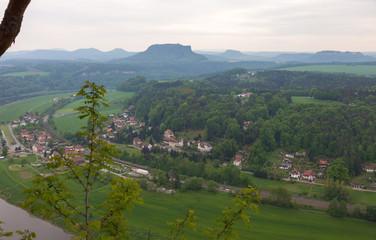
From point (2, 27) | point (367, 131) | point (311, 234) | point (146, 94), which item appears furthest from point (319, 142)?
point (146, 94)

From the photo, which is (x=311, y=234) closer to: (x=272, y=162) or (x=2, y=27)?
(x=272, y=162)

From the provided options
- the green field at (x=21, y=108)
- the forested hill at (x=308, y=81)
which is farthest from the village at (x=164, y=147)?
the forested hill at (x=308, y=81)

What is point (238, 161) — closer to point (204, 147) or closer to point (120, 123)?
point (204, 147)

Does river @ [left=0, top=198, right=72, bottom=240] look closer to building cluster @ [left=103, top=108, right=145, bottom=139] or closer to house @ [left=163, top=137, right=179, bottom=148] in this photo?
house @ [left=163, top=137, right=179, bottom=148]

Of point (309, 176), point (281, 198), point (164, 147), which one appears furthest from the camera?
point (164, 147)

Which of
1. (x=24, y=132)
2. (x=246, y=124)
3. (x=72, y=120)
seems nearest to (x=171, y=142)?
(x=246, y=124)

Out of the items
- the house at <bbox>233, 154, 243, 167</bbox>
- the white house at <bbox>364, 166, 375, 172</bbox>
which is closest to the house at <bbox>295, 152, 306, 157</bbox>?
the white house at <bbox>364, 166, 375, 172</bbox>

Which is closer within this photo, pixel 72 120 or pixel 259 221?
pixel 259 221
